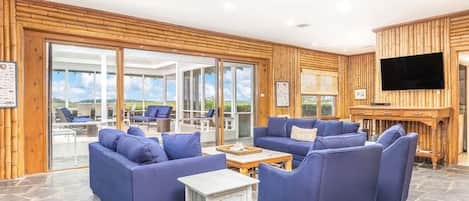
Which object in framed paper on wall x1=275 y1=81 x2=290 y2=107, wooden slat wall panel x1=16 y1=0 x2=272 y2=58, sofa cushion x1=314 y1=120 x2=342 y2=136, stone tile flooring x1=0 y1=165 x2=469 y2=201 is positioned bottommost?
stone tile flooring x1=0 y1=165 x2=469 y2=201

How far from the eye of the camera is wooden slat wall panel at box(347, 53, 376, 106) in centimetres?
968

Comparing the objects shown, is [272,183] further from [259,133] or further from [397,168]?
[259,133]

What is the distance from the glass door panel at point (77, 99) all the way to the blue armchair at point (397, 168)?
459 centimetres

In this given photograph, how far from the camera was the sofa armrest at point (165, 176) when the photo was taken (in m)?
2.53

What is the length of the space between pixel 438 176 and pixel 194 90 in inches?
284

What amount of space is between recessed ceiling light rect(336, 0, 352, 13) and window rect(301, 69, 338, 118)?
12.1 ft

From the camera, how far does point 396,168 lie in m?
3.07

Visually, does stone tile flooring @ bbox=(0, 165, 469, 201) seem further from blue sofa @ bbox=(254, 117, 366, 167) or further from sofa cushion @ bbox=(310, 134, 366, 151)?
sofa cushion @ bbox=(310, 134, 366, 151)

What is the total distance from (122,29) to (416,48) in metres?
5.62

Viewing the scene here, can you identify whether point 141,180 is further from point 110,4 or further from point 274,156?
point 110,4

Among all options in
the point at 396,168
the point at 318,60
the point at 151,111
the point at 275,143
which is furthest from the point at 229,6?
the point at 151,111

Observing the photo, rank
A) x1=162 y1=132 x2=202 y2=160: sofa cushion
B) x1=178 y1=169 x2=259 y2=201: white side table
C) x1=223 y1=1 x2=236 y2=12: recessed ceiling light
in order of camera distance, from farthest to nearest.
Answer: x1=223 y1=1 x2=236 y2=12: recessed ceiling light
x1=162 y1=132 x2=202 y2=160: sofa cushion
x1=178 y1=169 x2=259 y2=201: white side table

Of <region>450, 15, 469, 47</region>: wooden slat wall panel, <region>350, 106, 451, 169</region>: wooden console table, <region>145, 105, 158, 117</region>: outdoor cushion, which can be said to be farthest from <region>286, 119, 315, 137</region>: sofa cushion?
<region>145, 105, 158, 117</region>: outdoor cushion

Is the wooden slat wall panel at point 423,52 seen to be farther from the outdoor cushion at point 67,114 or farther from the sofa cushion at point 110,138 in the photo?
the outdoor cushion at point 67,114
